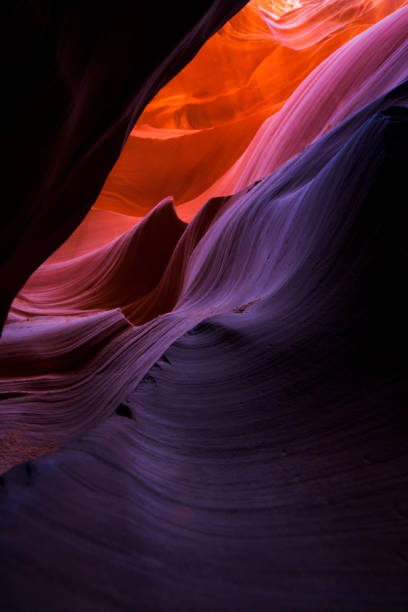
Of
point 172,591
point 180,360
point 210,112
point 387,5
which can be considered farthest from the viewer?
point 210,112

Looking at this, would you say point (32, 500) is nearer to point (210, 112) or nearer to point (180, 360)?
point (180, 360)

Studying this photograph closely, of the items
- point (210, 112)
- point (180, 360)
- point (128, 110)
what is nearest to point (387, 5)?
point (210, 112)

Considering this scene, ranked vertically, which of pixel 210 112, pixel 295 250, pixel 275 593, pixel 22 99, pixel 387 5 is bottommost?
pixel 275 593

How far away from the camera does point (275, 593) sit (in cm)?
49

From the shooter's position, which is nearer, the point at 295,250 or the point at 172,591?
the point at 172,591

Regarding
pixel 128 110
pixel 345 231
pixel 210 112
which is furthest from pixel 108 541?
pixel 210 112

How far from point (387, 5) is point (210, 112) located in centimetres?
256

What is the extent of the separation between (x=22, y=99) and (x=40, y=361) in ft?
3.91

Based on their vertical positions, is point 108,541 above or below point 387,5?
below

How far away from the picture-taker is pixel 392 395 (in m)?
0.73

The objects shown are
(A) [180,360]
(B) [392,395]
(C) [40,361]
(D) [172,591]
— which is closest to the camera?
(D) [172,591]

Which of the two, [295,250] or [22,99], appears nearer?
[22,99]

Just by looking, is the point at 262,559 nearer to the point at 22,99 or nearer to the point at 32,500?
the point at 32,500

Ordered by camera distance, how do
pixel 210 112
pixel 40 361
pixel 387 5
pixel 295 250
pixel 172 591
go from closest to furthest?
1. pixel 172 591
2. pixel 295 250
3. pixel 40 361
4. pixel 387 5
5. pixel 210 112
